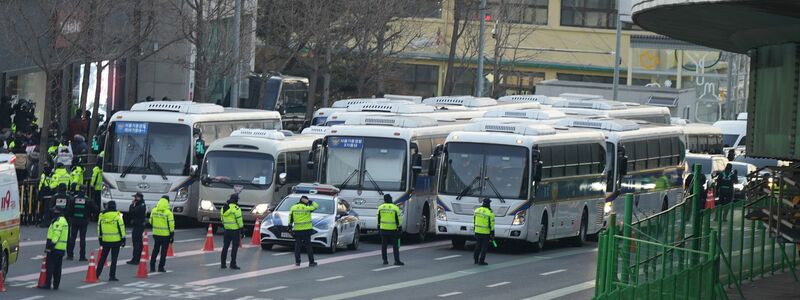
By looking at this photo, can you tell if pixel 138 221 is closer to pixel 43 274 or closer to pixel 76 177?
pixel 43 274

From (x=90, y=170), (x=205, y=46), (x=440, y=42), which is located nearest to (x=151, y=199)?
(x=90, y=170)

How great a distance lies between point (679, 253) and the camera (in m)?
24.6

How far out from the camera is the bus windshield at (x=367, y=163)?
37.7m

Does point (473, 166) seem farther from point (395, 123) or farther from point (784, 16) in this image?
point (784, 16)

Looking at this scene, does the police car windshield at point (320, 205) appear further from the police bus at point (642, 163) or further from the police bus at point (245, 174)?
the police bus at point (642, 163)

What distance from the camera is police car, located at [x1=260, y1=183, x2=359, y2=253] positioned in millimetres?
34500

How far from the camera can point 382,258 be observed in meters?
33.8

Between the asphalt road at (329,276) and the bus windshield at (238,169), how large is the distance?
69.3 inches

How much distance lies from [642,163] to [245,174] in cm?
1079

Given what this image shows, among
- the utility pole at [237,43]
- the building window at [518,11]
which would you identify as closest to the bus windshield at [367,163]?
the utility pole at [237,43]

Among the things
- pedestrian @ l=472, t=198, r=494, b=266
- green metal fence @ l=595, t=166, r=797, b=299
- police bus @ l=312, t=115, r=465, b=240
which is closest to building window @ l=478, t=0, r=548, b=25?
police bus @ l=312, t=115, r=465, b=240

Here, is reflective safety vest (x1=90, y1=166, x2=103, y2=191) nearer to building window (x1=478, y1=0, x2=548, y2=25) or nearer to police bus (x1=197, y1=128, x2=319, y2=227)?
police bus (x1=197, y1=128, x2=319, y2=227)

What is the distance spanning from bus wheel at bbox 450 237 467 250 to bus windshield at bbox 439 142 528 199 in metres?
1.37

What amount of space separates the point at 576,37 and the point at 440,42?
29.7 feet
